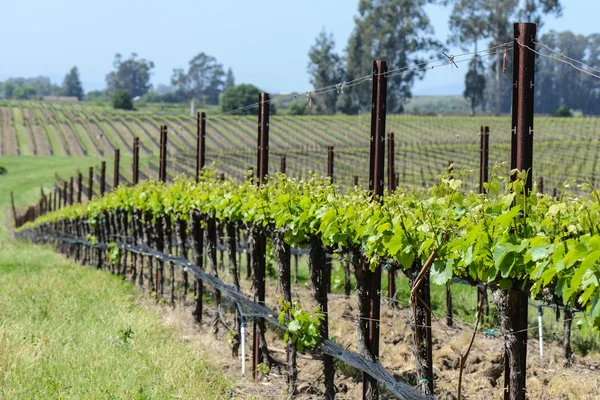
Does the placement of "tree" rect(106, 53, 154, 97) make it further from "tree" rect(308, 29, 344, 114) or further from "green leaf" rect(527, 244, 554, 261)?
"green leaf" rect(527, 244, 554, 261)

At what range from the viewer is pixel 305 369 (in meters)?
9.28

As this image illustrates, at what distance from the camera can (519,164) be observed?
566cm

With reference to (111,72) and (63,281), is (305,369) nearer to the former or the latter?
(63,281)

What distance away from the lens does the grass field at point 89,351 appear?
738cm

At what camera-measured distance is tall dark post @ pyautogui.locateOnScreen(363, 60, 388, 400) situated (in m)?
7.31

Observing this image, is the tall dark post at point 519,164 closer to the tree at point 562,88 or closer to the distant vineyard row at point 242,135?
A: the distant vineyard row at point 242,135

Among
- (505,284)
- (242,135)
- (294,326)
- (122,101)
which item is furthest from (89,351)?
(122,101)

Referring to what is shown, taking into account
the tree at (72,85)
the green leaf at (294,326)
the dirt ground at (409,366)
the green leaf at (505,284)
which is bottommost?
the dirt ground at (409,366)

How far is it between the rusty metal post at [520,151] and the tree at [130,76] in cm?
17910

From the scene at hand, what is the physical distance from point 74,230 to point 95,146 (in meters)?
49.2

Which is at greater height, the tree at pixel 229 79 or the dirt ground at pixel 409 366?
the tree at pixel 229 79

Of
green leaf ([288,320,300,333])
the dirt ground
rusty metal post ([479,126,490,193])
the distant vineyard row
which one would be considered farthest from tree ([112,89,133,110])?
green leaf ([288,320,300,333])

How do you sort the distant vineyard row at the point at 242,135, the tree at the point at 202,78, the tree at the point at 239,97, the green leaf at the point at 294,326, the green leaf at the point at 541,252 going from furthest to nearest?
the tree at the point at 202,78, the tree at the point at 239,97, the distant vineyard row at the point at 242,135, the green leaf at the point at 294,326, the green leaf at the point at 541,252

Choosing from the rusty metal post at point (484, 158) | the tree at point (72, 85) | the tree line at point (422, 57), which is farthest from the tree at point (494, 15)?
the tree at point (72, 85)
